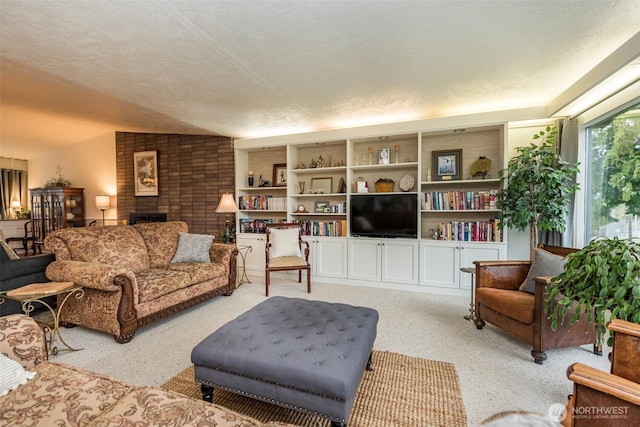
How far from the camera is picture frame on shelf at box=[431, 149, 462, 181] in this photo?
3.79 meters

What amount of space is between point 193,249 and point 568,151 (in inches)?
185

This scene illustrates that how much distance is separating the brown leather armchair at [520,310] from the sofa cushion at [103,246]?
3.65m

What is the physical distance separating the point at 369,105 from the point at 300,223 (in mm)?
2022

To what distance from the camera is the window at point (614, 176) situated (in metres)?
2.37

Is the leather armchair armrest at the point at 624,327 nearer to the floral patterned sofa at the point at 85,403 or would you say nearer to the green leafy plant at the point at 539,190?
the floral patterned sofa at the point at 85,403

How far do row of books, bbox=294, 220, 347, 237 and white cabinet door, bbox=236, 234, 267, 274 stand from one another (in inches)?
30.7

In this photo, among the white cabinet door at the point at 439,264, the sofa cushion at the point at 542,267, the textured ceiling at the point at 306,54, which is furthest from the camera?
the white cabinet door at the point at 439,264

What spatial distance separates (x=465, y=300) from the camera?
3.38 m

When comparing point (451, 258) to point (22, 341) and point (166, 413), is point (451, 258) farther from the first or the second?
point (22, 341)

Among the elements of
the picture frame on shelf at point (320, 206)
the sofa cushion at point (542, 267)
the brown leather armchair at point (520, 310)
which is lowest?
the brown leather armchair at point (520, 310)

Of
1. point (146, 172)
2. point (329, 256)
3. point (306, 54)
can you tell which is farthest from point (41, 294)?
point (146, 172)

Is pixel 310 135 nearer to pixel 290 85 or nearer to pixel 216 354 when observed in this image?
pixel 290 85

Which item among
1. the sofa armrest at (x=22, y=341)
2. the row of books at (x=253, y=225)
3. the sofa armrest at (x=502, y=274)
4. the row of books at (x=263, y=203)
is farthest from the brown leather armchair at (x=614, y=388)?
the row of books at (x=253, y=225)

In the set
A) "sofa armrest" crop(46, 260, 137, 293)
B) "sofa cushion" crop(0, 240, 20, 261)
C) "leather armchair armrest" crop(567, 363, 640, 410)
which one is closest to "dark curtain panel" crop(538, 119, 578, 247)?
"leather armchair armrest" crop(567, 363, 640, 410)
